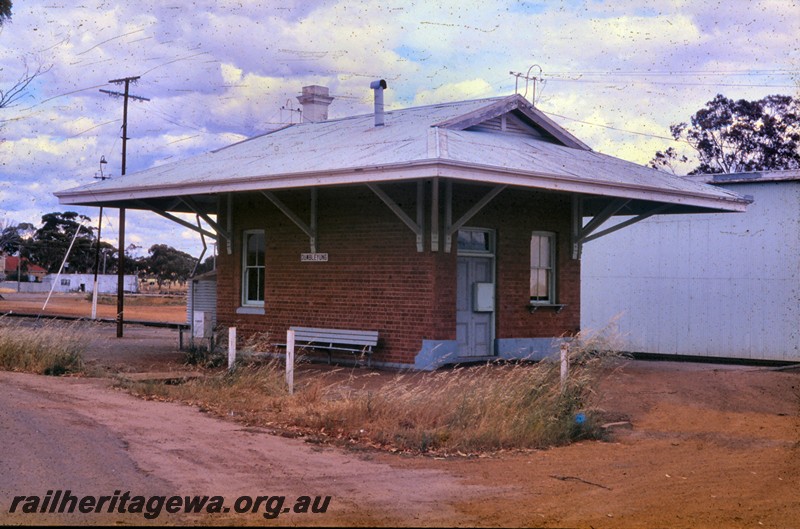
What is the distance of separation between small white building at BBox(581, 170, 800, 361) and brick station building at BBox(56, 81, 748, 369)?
63.6 inches

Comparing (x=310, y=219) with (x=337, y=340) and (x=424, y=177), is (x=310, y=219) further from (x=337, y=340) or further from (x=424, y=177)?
(x=424, y=177)

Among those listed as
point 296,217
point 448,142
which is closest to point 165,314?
point 296,217

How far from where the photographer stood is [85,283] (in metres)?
87.1

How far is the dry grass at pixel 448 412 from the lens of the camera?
31.9ft

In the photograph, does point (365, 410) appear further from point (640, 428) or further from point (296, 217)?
point (296, 217)

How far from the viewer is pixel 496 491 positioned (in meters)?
7.61

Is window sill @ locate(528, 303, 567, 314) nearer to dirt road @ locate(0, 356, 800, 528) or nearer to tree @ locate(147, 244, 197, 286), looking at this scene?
dirt road @ locate(0, 356, 800, 528)

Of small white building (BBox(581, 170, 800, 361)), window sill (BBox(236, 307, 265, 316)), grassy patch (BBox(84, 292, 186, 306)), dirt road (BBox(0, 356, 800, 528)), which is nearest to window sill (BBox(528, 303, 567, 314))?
small white building (BBox(581, 170, 800, 361))

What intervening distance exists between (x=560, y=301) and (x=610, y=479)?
33.1 feet

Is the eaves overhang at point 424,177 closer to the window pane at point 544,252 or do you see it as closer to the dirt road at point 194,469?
the window pane at point 544,252

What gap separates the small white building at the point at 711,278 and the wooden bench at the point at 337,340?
19.6 ft

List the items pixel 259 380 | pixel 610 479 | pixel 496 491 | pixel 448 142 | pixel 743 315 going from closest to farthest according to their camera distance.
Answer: pixel 496 491 < pixel 610 479 < pixel 259 380 < pixel 448 142 < pixel 743 315

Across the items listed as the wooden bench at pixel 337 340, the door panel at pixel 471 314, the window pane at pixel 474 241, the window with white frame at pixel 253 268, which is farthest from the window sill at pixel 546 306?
the window with white frame at pixel 253 268

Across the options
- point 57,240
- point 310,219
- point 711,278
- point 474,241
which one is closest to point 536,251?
point 474,241
